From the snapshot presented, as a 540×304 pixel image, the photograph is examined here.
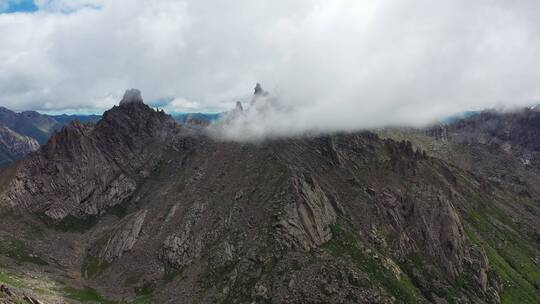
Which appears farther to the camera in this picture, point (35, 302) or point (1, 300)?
point (35, 302)
